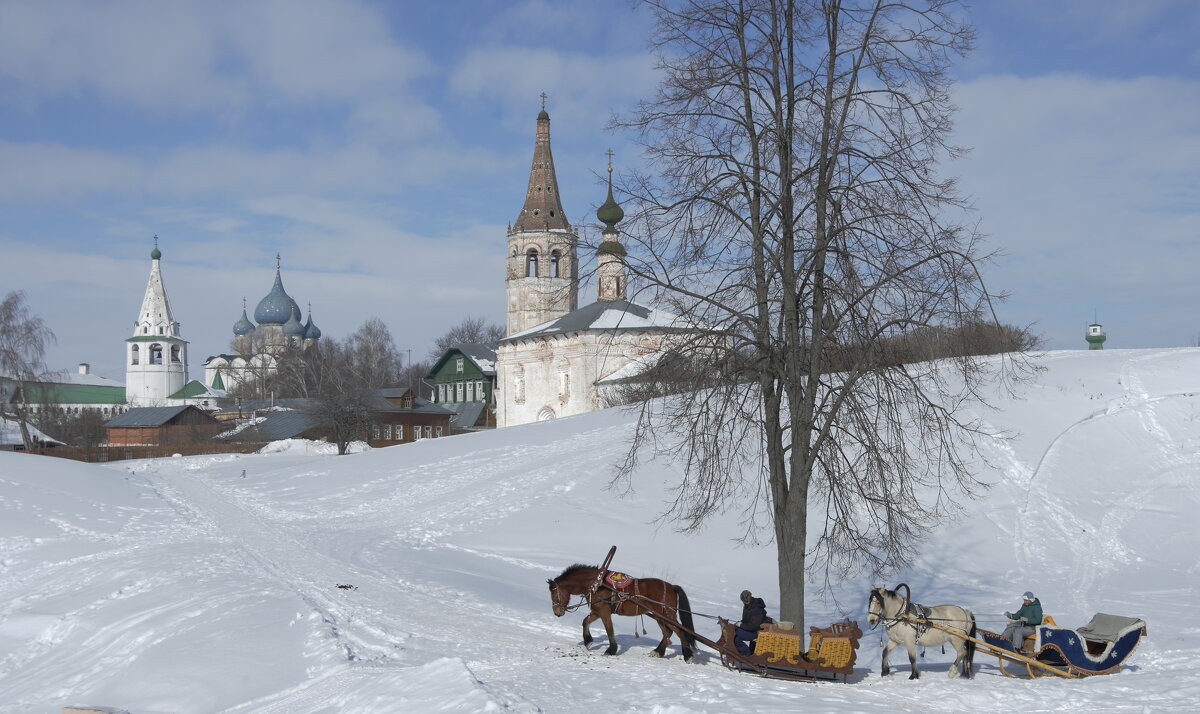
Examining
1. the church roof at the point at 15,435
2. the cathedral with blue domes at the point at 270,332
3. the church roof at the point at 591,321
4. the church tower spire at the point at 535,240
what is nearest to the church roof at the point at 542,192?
the church tower spire at the point at 535,240

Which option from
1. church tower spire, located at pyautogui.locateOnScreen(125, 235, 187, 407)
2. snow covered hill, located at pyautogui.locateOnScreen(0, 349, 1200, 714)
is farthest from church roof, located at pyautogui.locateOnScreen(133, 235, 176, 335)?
snow covered hill, located at pyautogui.locateOnScreen(0, 349, 1200, 714)

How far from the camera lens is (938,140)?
13086mm

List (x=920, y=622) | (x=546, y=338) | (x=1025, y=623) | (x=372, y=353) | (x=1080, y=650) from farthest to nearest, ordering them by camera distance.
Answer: (x=372, y=353), (x=546, y=338), (x=1025, y=623), (x=920, y=622), (x=1080, y=650)

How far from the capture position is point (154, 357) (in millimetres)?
144375

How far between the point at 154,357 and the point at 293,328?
20490 mm

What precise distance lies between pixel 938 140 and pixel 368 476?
985 inches

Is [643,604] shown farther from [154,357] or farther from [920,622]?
[154,357]

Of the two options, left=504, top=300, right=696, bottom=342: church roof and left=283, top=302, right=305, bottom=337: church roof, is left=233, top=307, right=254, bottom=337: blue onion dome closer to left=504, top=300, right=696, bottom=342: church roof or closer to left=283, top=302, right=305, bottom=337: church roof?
left=283, top=302, right=305, bottom=337: church roof

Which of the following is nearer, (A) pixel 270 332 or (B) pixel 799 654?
(B) pixel 799 654

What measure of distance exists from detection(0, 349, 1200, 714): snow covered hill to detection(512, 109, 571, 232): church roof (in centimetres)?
4871

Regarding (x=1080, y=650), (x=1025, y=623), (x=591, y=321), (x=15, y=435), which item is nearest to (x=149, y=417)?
(x=15, y=435)

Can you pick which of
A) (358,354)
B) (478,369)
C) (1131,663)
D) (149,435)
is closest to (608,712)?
(1131,663)

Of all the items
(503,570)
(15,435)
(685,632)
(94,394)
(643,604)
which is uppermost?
(94,394)

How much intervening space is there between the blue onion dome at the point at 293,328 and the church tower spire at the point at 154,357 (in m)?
15.4
